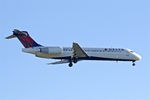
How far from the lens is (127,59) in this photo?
433 feet

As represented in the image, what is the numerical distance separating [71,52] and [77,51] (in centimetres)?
129

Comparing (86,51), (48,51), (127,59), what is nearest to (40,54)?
(48,51)

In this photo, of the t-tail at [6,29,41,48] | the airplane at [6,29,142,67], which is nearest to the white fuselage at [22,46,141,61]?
the airplane at [6,29,142,67]

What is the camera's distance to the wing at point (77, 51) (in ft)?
406

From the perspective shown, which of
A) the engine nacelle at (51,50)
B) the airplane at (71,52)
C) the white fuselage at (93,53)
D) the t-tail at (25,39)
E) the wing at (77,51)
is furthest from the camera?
the t-tail at (25,39)

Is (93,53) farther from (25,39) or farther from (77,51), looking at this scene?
(25,39)

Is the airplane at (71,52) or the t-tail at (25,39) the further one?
the t-tail at (25,39)

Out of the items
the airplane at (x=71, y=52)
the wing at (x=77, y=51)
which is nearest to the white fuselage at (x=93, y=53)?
the airplane at (x=71, y=52)

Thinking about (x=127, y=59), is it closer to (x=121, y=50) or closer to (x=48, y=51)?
(x=121, y=50)

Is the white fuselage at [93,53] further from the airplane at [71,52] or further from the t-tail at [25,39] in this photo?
the t-tail at [25,39]

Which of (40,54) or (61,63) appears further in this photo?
(61,63)

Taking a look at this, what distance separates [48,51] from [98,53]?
35.7ft

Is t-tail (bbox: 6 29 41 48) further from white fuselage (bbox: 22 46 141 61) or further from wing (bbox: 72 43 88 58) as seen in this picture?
wing (bbox: 72 43 88 58)

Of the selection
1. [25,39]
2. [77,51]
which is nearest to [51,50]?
[77,51]
